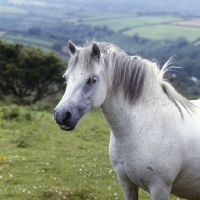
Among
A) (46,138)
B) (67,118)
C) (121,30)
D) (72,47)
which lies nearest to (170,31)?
(121,30)

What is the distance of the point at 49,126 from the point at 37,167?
481cm

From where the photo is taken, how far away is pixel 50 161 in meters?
9.98

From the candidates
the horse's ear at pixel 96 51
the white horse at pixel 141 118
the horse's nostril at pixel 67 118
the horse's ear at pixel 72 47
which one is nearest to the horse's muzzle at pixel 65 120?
the horse's nostril at pixel 67 118

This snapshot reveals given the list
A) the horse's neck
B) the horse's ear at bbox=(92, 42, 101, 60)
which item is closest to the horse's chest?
the horse's neck

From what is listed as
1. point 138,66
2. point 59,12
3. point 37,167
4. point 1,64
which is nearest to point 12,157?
point 37,167

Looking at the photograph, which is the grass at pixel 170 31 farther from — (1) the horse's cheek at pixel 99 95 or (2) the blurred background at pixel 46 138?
(1) the horse's cheek at pixel 99 95

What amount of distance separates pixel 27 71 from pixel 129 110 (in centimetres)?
2120

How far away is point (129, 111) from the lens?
14.8 ft

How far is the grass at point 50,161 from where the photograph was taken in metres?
7.67

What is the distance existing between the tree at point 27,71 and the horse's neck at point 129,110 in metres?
20.5

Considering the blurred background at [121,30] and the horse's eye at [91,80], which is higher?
the horse's eye at [91,80]

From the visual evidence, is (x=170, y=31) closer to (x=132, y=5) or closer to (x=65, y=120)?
(x=132, y=5)

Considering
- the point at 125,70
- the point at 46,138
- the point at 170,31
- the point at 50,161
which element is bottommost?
the point at 170,31

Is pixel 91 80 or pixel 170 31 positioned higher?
pixel 91 80
